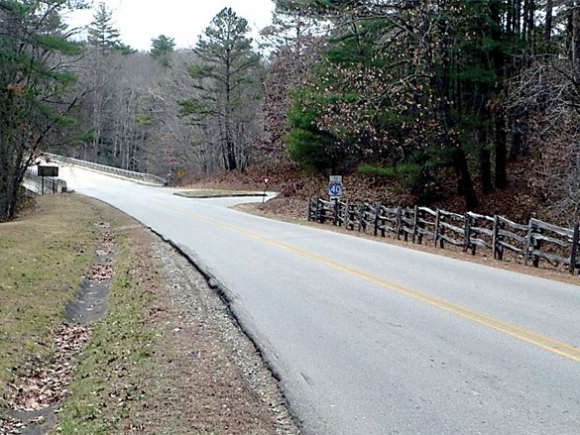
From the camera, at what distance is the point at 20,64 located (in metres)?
24.9

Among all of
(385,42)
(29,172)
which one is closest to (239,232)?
(385,42)

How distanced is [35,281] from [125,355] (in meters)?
4.98

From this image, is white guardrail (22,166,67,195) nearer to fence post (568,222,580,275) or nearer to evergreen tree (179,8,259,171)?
evergreen tree (179,8,259,171)

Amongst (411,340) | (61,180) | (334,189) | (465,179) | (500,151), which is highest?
(500,151)

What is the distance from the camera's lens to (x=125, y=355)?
7070mm

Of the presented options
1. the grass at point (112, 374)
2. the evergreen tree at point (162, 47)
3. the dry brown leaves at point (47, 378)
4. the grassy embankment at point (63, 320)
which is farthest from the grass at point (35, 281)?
the evergreen tree at point (162, 47)

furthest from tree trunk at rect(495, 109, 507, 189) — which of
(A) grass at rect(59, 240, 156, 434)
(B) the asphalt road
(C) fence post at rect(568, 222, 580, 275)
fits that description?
(A) grass at rect(59, 240, 156, 434)

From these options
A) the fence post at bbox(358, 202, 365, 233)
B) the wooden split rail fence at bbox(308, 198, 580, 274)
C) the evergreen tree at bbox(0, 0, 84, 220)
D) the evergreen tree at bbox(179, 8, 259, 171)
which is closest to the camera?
the wooden split rail fence at bbox(308, 198, 580, 274)

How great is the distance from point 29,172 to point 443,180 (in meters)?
33.3

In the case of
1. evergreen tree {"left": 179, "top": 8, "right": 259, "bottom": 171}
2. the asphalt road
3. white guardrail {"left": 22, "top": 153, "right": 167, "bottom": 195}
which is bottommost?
the asphalt road

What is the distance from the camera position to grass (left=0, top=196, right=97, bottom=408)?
309 inches

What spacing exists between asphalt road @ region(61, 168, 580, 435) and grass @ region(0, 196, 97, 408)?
9.09 ft

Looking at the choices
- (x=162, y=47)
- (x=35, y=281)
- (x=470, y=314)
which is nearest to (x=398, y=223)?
(x=470, y=314)

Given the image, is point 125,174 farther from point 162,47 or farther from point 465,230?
point 465,230
